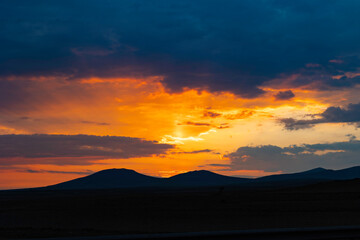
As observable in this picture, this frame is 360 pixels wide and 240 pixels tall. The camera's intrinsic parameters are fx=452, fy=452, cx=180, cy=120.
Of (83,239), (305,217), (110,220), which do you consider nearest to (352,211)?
(305,217)

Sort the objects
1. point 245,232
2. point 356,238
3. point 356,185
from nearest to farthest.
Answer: point 245,232 → point 356,238 → point 356,185

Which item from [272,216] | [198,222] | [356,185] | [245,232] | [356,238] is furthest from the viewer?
[356,185]

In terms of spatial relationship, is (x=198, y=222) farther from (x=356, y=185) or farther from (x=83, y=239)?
(x=356, y=185)

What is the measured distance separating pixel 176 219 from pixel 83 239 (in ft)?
65.1

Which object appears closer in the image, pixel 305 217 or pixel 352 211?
pixel 305 217

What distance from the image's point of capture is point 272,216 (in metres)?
28.5

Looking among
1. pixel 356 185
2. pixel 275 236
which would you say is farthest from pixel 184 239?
pixel 356 185

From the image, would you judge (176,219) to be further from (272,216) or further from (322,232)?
(322,232)

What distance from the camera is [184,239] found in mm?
9773

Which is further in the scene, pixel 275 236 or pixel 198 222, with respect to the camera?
pixel 198 222

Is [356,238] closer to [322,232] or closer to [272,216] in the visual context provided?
[322,232]

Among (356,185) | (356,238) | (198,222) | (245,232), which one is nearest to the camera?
(245,232)

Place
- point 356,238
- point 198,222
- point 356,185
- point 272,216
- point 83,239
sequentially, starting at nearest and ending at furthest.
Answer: point 83,239 → point 356,238 → point 198,222 → point 272,216 → point 356,185

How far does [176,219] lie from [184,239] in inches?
762
